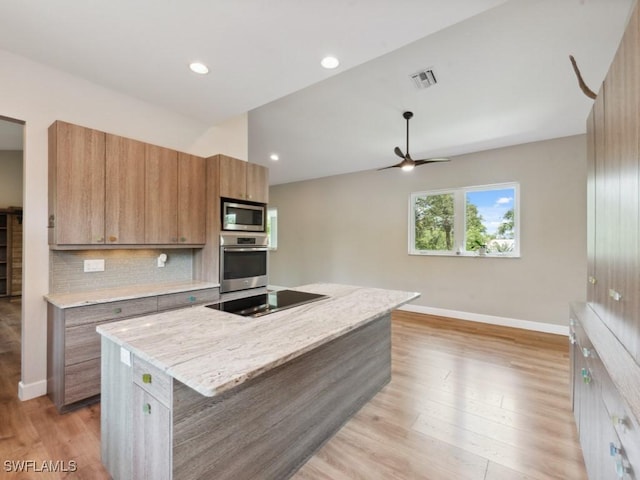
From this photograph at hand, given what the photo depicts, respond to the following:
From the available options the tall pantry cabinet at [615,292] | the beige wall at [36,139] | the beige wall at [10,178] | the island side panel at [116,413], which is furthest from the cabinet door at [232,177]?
the beige wall at [10,178]

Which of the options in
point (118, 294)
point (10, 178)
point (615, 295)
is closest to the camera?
point (615, 295)

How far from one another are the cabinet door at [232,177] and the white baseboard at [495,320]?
2.93 metres

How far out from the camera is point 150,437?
1207mm

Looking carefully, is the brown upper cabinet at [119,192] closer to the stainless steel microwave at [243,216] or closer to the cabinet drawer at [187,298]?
the stainless steel microwave at [243,216]

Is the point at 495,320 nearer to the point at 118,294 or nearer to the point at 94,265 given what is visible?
the point at 118,294

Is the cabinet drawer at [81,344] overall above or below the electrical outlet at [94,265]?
below

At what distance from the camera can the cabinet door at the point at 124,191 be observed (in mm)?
2527

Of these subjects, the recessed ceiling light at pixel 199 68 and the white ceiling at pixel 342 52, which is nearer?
the white ceiling at pixel 342 52

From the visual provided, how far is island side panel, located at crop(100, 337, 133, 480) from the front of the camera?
1356 millimetres

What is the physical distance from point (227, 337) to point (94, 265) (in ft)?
7.00

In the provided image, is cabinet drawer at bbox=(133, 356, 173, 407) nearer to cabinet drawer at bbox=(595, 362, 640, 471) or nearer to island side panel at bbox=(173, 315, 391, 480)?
island side panel at bbox=(173, 315, 391, 480)

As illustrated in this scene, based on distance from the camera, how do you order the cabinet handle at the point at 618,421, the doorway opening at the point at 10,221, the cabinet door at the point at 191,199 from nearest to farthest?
the cabinet handle at the point at 618,421
the cabinet door at the point at 191,199
the doorway opening at the point at 10,221

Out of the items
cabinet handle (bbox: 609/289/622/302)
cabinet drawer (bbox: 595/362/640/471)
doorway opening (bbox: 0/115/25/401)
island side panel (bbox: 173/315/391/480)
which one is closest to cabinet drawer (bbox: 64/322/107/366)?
island side panel (bbox: 173/315/391/480)

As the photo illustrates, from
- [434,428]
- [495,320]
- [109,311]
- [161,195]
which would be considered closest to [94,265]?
[109,311]
